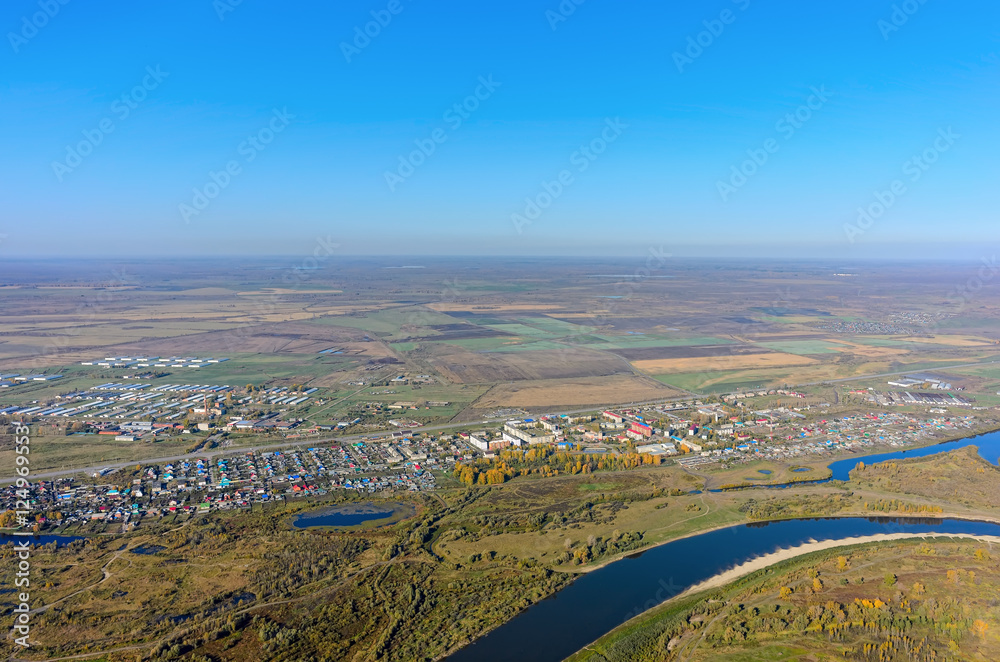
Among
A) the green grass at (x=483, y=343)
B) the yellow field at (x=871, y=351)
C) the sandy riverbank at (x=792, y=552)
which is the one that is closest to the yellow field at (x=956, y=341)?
the yellow field at (x=871, y=351)

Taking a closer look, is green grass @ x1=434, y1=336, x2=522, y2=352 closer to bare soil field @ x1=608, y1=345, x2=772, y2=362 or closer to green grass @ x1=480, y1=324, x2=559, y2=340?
green grass @ x1=480, y1=324, x2=559, y2=340

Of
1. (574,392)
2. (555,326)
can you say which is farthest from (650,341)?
(574,392)

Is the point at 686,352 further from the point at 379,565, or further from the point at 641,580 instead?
the point at 379,565

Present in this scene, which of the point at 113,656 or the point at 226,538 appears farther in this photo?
the point at 226,538

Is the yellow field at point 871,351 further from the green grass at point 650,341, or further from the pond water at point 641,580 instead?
the pond water at point 641,580

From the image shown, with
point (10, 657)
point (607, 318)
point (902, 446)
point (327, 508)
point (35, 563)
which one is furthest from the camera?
point (607, 318)

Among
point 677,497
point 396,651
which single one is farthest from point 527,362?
point 396,651

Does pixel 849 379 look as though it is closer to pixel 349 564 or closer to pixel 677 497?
pixel 677 497
